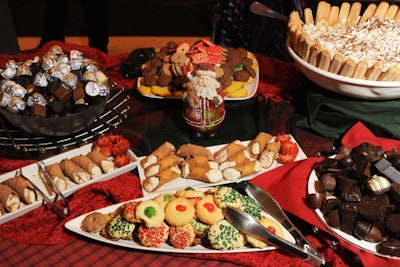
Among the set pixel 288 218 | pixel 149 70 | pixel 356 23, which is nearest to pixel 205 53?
pixel 149 70

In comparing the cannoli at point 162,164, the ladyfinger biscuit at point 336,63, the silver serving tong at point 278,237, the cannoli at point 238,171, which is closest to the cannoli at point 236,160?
the cannoli at point 238,171

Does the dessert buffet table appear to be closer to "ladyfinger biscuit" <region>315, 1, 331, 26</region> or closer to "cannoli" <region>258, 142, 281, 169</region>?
"cannoli" <region>258, 142, 281, 169</region>

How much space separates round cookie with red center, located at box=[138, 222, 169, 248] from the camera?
32.4 inches

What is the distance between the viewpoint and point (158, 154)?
42.5 inches

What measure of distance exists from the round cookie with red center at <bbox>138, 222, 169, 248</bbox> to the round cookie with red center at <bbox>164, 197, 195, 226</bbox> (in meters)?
0.02

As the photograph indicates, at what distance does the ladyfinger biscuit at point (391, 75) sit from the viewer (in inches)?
40.2

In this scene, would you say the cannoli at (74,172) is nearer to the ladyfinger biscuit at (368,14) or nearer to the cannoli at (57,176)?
the cannoli at (57,176)

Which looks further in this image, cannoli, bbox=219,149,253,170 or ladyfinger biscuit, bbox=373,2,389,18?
ladyfinger biscuit, bbox=373,2,389,18

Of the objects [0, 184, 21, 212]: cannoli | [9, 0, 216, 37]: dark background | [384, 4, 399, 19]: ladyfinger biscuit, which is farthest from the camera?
[9, 0, 216, 37]: dark background

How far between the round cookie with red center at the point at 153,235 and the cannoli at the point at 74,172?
259 mm

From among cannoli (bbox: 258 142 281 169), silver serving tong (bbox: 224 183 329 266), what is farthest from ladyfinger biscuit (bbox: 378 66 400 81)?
silver serving tong (bbox: 224 183 329 266)

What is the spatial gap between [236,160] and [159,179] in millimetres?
196

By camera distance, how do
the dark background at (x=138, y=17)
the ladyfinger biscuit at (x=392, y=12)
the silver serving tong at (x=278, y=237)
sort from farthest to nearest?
the dark background at (x=138, y=17), the ladyfinger biscuit at (x=392, y=12), the silver serving tong at (x=278, y=237)

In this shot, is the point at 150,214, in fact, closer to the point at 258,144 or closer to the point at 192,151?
the point at 192,151
